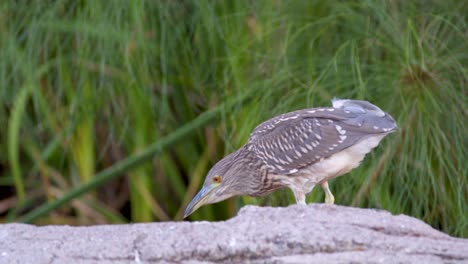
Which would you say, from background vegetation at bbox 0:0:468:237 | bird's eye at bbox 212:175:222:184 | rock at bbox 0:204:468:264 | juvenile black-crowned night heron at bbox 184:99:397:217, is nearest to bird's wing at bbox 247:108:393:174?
juvenile black-crowned night heron at bbox 184:99:397:217

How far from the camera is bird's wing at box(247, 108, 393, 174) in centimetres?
331

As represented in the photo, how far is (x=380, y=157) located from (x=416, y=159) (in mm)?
146

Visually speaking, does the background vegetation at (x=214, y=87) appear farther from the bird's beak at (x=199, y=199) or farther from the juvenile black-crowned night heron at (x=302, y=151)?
the bird's beak at (x=199, y=199)

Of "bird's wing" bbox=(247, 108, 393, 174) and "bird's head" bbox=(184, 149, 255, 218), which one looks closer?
"bird's wing" bbox=(247, 108, 393, 174)

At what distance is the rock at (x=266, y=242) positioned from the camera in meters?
2.49

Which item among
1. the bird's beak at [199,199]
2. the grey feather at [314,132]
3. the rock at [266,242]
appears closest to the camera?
the rock at [266,242]

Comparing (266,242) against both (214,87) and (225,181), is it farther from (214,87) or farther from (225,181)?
(214,87)

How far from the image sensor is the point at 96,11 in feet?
14.1

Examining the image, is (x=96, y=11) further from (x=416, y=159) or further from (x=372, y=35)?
A: (x=416, y=159)

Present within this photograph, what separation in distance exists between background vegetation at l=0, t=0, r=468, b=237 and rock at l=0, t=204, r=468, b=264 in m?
1.14

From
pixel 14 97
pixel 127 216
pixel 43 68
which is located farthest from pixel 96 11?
pixel 127 216

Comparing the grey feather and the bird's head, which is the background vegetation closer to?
the grey feather

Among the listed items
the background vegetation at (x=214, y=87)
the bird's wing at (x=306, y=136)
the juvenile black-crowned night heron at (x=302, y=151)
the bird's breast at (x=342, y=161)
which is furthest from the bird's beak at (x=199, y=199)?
the background vegetation at (x=214, y=87)

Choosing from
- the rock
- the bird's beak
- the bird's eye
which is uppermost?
the rock
